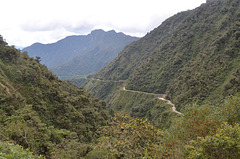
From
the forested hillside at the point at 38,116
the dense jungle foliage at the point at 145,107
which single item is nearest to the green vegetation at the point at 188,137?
the dense jungle foliage at the point at 145,107

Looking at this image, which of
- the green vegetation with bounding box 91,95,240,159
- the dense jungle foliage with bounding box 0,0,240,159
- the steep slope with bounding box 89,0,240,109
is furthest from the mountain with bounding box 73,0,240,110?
the green vegetation with bounding box 91,95,240,159

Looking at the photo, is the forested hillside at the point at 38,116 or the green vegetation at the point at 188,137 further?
the forested hillside at the point at 38,116

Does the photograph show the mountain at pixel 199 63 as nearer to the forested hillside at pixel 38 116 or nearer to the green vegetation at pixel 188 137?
the forested hillside at pixel 38 116

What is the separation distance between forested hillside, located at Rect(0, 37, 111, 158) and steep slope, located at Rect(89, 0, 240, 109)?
100 feet

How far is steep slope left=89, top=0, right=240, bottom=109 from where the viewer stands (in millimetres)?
43344

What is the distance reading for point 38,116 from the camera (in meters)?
20.4

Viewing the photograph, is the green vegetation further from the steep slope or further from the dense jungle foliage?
the steep slope

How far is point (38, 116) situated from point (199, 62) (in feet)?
172

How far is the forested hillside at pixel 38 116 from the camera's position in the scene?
14.5m

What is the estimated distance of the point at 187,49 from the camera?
7081 centimetres

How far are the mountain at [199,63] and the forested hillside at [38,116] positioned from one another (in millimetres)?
27534

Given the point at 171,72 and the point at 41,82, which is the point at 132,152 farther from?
the point at 171,72

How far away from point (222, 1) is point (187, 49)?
112 ft

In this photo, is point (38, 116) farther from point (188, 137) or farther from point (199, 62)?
point (199, 62)
